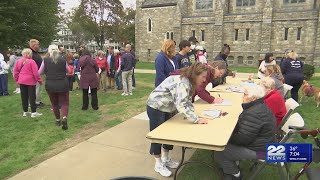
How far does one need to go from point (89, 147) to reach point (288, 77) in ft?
20.4

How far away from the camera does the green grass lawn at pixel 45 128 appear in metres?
4.75

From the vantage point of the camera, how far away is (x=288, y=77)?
27.0ft

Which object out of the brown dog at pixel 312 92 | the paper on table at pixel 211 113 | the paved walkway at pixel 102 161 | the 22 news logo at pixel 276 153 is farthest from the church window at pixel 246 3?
the 22 news logo at pixel 276 153

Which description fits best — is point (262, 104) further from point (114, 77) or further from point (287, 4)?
point (287, 4)

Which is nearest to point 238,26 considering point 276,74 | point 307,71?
point 307,71

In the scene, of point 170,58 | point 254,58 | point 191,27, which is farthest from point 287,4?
point 170,58

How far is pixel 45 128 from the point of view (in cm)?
634

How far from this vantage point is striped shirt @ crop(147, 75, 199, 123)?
3492 millimetres

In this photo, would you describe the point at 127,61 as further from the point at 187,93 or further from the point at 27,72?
the point at 187,93

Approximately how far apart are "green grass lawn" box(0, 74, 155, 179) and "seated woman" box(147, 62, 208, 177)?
211cm

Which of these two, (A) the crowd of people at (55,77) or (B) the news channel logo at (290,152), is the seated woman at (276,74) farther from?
(A) the crowd of people at (55,77)

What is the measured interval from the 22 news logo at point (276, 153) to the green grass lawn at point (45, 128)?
12.1 feet

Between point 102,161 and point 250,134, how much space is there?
2.44 meters

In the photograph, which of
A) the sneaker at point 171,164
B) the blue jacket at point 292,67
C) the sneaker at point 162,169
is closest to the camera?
the sneaker at point 162,169
